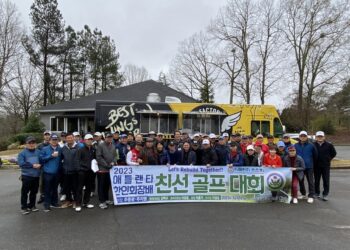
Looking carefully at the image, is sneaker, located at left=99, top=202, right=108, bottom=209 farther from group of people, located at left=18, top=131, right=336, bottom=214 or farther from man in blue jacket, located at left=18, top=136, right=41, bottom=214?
man in blue jacket, located at left=18, top=136, right=41, bottom=214

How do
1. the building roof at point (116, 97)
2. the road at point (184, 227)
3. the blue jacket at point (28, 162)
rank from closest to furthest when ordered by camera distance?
the road at point (184, 227) → the blue jacket at point (28, 162) → the building roof at point (116, 97)

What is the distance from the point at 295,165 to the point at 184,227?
4.04 meters

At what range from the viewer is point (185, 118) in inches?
559

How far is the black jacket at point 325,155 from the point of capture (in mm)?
8555

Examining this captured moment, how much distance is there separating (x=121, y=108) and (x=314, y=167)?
810 cm

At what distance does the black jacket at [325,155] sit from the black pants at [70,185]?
259 inches

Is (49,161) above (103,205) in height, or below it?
above

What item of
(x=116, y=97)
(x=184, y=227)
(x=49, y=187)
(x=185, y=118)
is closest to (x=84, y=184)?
(x=49, y=187)

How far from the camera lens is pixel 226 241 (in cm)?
521

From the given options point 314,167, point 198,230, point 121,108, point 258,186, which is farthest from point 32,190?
point 314,167

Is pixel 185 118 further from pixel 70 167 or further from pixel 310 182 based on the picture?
pixel 70 167

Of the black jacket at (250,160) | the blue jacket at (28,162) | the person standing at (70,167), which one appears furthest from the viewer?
the black jacket at (250,160)

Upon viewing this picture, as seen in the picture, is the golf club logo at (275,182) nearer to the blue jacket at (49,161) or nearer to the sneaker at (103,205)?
the sneaker at (103,205)

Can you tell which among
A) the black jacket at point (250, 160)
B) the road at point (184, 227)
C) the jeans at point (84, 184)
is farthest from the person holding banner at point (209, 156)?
the jeans at point (84, 184)
